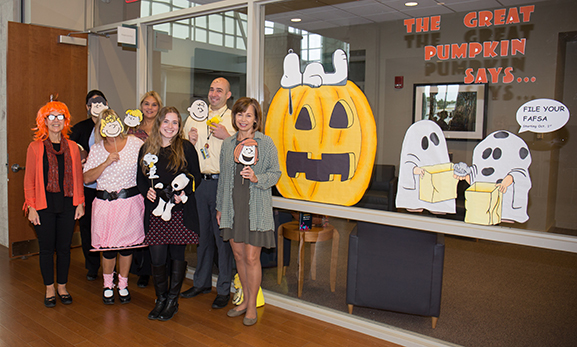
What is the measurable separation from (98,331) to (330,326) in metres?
1.66

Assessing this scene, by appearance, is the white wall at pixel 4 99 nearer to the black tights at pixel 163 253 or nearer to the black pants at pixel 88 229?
the black pants at pixel 88 229

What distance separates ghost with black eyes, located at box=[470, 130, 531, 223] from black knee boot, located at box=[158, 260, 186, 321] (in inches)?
87.1

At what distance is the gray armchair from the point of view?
3135mm

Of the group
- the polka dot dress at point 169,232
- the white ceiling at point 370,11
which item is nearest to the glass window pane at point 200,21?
the white ceiling at point 370,11

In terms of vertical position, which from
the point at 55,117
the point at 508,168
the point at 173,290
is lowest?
the point at 173,290

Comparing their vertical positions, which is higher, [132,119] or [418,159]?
[132,119]

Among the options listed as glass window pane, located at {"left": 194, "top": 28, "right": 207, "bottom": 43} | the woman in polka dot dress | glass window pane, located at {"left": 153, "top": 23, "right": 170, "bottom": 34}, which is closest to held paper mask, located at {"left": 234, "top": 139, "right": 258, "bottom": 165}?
the woman in polka dot dress

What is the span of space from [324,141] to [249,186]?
691 mm

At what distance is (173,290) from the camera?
131 inches

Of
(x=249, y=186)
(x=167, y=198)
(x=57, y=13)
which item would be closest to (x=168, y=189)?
(x=167, y=198)

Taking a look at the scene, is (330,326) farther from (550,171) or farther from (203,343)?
(550,171)

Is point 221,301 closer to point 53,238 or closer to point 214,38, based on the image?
point 53,238

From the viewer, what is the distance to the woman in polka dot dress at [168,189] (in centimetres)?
315

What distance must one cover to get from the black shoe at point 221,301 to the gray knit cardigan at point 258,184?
2.48 ft
